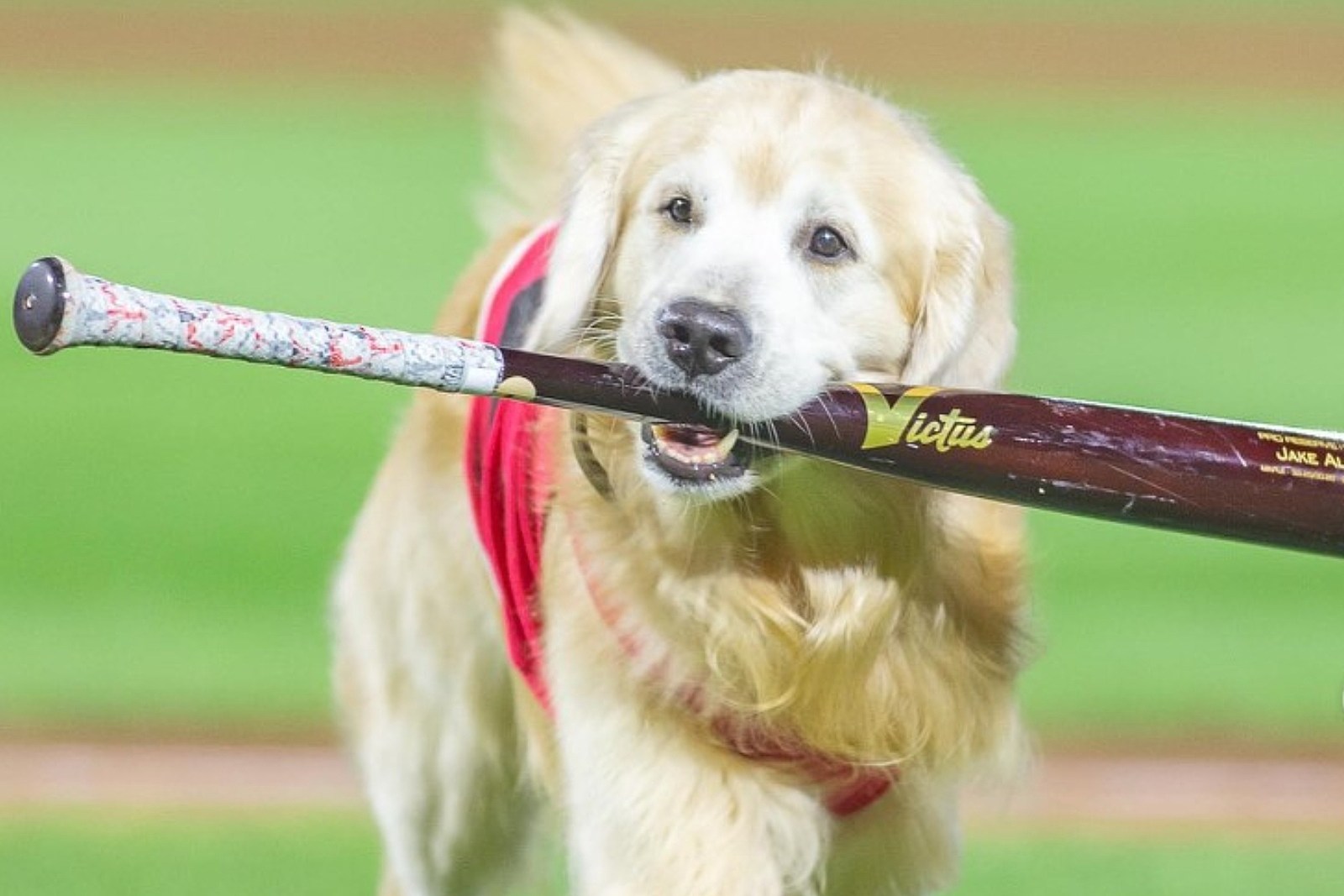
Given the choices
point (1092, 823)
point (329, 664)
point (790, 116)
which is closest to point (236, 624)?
point (329, 664)

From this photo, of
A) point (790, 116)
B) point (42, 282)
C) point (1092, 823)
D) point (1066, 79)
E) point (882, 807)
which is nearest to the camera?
point (42, 282)

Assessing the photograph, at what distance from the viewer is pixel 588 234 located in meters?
3.81

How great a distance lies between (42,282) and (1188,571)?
5608 millimetres

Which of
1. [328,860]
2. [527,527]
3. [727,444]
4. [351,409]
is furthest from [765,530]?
[351,409]

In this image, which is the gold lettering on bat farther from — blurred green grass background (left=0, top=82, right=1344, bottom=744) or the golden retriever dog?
blurred green grass background (left=0, top=82, right=1344, bottom=744)

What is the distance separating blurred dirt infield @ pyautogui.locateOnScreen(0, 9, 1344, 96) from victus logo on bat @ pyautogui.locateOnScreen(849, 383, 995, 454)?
10.6 metres

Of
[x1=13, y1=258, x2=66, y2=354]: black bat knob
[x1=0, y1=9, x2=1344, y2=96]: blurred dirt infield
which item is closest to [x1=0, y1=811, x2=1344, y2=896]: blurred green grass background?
[x1=13, y1=258, x2=66, y2=354]: black bat knob

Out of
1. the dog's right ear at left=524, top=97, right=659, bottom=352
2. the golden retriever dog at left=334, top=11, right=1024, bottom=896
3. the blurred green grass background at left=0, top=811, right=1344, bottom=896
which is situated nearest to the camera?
the golden retriever dog at left=334, top=11, right=1024, bottom=896

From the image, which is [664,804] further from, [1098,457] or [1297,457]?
[1297,457]

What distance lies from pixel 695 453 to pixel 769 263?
30 centimetres

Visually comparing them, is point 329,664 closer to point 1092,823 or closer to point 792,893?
point 1092,823

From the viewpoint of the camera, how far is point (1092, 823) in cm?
589

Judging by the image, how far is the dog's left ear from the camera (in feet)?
11.9

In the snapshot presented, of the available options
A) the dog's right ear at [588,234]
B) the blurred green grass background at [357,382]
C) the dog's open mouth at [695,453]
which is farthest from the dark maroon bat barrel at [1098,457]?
the blurred green grass background at [357,382]
